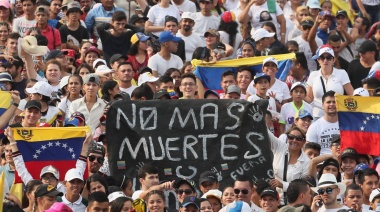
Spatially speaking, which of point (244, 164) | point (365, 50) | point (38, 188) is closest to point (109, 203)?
point (38, 188)

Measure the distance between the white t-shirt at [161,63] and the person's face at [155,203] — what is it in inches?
226

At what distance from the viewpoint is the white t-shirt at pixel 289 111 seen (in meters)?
22.7

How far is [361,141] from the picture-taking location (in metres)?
21.1

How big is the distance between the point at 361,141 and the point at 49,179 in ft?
13.2

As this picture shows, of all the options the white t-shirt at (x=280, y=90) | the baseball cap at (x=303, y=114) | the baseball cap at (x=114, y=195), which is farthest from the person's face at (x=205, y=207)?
the white t-shirt at (x=280, y=90)

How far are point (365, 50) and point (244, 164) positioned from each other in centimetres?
550

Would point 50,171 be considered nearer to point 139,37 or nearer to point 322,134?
point 322,134

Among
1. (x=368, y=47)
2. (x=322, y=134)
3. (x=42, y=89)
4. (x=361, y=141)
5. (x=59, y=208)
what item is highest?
(x=368, y=47)

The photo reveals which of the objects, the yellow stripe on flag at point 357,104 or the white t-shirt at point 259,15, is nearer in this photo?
the yellow stripe on flag at point 357,104

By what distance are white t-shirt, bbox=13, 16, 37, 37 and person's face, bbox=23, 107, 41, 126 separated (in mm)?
4772

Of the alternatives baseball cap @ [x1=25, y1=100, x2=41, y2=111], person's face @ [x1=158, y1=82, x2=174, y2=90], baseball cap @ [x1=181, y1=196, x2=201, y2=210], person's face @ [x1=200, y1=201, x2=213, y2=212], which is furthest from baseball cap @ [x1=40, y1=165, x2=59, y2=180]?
person's face @ [x1=158, y1=82, x2=174, y2=90]

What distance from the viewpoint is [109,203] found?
18.4 metres

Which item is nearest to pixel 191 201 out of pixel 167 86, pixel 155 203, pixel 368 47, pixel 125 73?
pixel 155 203

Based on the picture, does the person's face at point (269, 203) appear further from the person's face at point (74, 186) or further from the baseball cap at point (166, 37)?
the baseball cap at point (166, 37)
